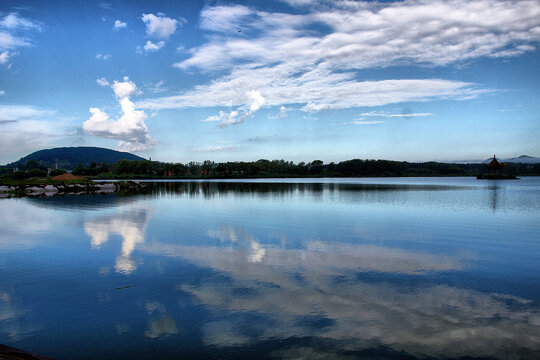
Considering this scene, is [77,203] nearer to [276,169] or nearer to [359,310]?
[359,310]

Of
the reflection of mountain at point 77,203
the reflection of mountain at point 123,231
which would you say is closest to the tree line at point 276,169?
the reflection of mountain at point 77,203

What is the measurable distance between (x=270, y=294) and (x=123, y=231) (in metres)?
9.55

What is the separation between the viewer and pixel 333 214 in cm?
2056

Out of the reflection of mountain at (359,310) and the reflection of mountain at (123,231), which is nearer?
the reflection of mountain at (359,310)

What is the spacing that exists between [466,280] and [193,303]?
6.20 metres

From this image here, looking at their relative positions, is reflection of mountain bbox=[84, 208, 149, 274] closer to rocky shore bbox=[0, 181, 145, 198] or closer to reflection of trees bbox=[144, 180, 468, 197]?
reflection of trees bbox=[144, 180, 468, 197]

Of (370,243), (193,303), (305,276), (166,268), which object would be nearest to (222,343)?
(193,303)

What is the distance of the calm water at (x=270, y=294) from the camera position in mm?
5137

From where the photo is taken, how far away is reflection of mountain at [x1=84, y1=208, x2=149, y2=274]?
9.77m

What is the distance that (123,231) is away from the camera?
14484mm

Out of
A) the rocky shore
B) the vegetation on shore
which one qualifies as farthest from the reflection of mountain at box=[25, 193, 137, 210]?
the vegetation on shore

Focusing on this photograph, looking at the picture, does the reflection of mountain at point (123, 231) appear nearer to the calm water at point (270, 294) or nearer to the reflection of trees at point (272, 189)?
the calm water at point (270, 294)

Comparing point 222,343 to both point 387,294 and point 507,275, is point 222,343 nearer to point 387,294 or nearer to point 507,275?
point 387,294

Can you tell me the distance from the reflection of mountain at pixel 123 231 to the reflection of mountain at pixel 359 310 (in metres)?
2.12
